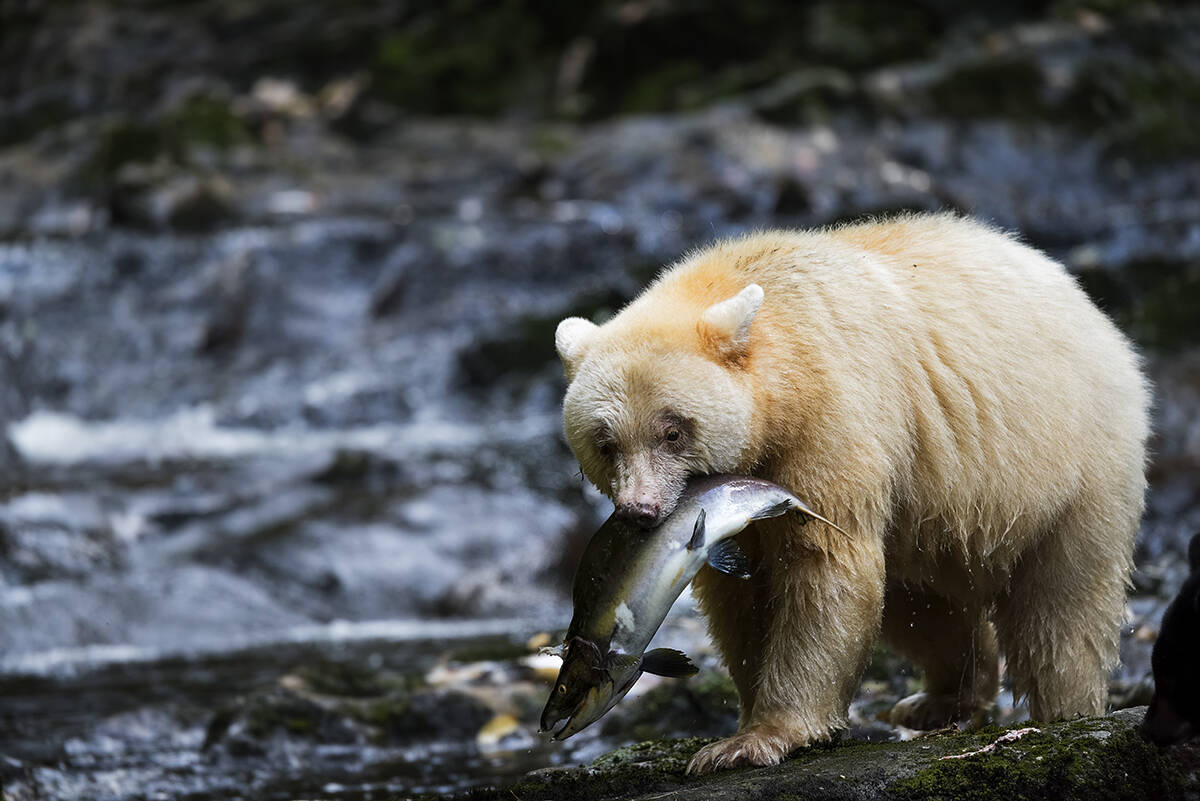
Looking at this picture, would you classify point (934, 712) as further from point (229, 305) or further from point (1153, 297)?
point (229, 305)

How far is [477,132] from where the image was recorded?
2441 centimetres

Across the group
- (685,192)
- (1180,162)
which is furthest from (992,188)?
(685,192)

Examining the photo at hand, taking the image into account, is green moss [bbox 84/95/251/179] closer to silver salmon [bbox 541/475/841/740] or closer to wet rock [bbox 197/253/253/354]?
wet rock [bbox 197/253/253/354]

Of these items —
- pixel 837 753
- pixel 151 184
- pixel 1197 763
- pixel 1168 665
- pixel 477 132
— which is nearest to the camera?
pixel 1168 665

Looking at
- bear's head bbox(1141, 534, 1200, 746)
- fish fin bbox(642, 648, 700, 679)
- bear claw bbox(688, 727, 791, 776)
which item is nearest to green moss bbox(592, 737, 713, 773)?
bear claw bbox(688, 727, 791, 776)

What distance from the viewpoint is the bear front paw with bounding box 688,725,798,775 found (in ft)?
14.1

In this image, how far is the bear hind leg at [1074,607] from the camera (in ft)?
16.3

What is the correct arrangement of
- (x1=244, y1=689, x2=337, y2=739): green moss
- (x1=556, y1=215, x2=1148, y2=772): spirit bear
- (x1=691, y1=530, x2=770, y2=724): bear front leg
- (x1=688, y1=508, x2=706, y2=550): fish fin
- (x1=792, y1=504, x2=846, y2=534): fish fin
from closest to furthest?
(x1=688, y1=508, x2=706, y2=550): fish fin → (x1=792, y1=504, x2=846, y2=534): fish fin → (x1=556, y1=215, x2=1148, y2=772): spirit bear → (x1=691, y1=530, x2=770, y2=724): bear front leg → (x1=244, y1=689, x2=337, y2=739): green moss

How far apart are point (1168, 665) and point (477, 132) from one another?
72.1 ft

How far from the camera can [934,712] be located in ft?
19.0

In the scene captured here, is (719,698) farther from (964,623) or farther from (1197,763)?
(1197,763)

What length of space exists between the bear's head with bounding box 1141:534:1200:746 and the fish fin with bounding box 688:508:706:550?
1.34 meters

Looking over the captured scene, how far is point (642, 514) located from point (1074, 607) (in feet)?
6.43

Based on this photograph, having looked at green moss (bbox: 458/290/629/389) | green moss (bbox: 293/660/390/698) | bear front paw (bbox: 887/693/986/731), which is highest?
bear front paw (bbox: 887/693/986/731)
